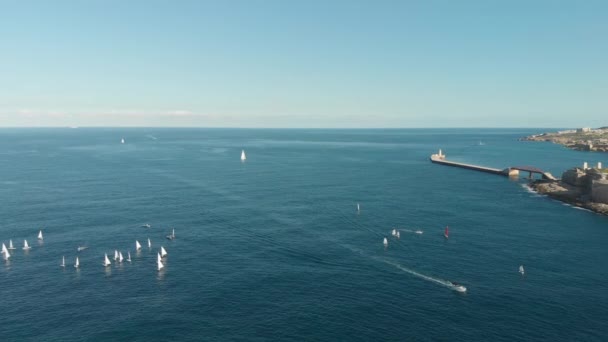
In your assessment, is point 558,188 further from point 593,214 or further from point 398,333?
point 398,333

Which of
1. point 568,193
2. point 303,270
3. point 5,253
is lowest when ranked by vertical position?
point 303,270

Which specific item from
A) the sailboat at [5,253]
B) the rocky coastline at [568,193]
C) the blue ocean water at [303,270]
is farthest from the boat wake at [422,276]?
the rocky coastline at [568,193]

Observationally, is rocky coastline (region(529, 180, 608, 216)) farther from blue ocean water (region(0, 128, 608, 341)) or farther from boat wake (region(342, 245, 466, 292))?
boat wake (region(342, 245, 466, 292))

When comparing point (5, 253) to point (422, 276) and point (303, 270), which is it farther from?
point (422, 276)

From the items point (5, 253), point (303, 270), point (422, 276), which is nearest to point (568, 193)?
point (422, 276)

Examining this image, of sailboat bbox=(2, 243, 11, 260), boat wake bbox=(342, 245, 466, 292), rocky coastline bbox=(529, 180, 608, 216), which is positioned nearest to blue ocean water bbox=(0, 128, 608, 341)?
boat wake bbox=(342, 245, 466, 292)

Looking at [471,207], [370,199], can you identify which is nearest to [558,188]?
[471,207]

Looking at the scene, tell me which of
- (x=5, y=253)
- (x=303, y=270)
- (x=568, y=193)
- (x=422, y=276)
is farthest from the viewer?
(x=568, y=193)

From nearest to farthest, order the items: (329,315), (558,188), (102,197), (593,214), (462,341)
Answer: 1. (462,341)
2. (329,315)
3. (593,214)
4. (102,197)
5. (558,188)
